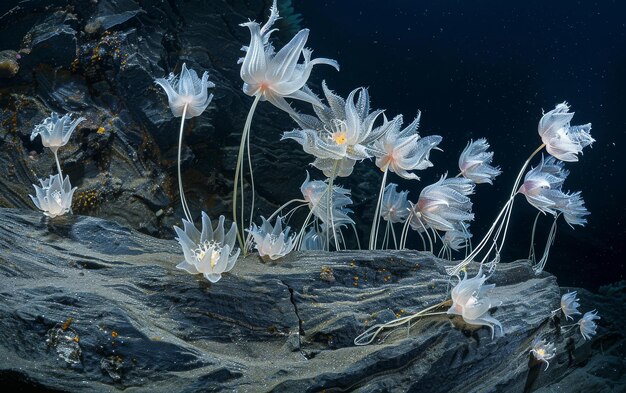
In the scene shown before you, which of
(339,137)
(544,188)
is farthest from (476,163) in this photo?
(339,137)

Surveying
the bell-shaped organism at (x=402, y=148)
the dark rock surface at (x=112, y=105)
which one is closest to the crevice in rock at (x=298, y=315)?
the bell-shaped organism at (x=402, y=148)

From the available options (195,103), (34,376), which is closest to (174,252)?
(195,103)

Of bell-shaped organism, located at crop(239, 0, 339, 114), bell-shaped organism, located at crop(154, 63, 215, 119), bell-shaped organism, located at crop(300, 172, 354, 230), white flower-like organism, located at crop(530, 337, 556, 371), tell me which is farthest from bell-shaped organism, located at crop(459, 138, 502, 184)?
bell-shaped organism, located at crop(154, 63, 215, 119)

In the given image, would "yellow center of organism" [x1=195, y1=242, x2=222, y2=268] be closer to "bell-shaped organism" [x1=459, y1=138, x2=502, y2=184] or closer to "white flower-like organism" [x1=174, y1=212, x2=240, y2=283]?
"white flower-like organism" [x1=174, y1=212, x2=240, y2=283]

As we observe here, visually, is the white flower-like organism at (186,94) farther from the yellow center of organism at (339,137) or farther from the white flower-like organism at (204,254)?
the yellow center of organism at (339,137)

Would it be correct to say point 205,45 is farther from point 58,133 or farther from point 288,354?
point 288,354

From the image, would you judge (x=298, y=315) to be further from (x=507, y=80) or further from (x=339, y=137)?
(x=507, y=80)

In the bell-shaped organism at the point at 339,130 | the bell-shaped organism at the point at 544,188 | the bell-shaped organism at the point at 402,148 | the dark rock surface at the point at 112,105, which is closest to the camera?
the bell-shaped organism at the point at 339,130
